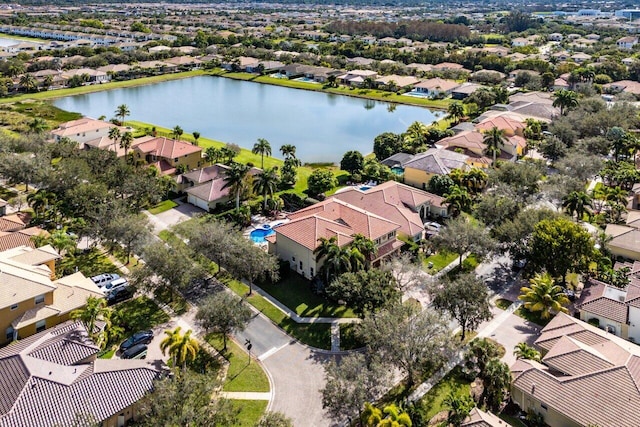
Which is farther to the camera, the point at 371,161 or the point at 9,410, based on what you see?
the point at 371,161

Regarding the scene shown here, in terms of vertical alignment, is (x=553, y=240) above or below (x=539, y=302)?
above

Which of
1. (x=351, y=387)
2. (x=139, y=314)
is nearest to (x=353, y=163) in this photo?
(x=139, y=314)

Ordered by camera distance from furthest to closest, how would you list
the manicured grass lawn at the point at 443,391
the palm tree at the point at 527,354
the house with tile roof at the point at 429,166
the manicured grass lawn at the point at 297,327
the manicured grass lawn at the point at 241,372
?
the house with tile roof at the point at 429,166
the manicured grass lawn at the point at 297,327
the manicured grass lawn at the point at 241,372
the palm tree at the point at 527,354
the manicured grass lawn at the point at 443,391

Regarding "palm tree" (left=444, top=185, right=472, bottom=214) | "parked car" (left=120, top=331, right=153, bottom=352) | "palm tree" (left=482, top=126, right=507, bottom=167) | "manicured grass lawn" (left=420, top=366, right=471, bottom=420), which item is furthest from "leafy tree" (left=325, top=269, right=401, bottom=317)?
"palm tree" (left=482, top=126, right=507, bottom=167)

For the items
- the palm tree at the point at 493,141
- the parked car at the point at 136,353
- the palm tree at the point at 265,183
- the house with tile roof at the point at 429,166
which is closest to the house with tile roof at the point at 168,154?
the palm tree at the point at 265,183

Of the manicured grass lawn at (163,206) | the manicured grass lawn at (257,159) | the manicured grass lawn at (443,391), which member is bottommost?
the manicured grass lawn at (163,206)

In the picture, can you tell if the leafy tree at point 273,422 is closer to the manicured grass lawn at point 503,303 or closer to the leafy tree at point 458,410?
the leafy tree at point 458,410

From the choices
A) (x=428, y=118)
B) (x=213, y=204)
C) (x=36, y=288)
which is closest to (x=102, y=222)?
(x=36, y=288)

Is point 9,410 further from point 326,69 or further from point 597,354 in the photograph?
point 326,69
